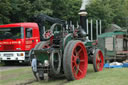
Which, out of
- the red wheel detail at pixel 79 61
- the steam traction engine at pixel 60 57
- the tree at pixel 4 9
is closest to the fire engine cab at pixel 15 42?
the tree at pixel 4 9

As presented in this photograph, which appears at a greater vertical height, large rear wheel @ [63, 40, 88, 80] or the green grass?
large rear wheel @ [63, 40, 88, 80]

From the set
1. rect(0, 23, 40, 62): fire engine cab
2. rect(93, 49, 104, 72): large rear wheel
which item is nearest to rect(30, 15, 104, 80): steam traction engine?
rect(93, 49, 104, 72): large rear wheel

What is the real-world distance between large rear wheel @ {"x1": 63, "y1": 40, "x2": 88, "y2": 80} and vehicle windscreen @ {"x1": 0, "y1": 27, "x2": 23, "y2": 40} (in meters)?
6.52

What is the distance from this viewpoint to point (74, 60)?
831 cm

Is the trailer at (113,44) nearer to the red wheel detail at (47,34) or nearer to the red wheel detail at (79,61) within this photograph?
the red wheel detail at (79,61)

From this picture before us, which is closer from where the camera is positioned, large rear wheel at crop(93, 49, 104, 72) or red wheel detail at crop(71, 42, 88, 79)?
red wheel detail at crop(71, 42, 88, 79)

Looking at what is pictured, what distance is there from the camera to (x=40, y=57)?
8.30 metres

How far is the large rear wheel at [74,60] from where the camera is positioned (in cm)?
776

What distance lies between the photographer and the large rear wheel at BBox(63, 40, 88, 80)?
7.76m

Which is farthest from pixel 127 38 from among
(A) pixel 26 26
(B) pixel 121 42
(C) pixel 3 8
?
(C) pixel 3 8

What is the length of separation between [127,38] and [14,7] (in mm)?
10591

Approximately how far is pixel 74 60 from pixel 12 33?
7.45 meters

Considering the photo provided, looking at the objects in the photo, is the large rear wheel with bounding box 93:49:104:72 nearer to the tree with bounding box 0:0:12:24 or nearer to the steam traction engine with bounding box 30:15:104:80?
the steam traction engine with bounding box 30:15:104:80

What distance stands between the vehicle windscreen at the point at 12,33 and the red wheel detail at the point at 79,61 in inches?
256
